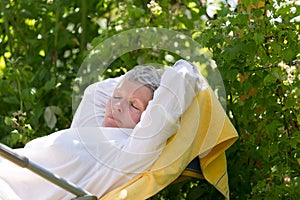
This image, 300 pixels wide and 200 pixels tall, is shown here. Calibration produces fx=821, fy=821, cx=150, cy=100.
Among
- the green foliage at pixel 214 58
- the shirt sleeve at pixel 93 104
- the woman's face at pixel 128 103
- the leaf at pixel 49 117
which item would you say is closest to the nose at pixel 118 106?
the woman's face at pixel 128 103

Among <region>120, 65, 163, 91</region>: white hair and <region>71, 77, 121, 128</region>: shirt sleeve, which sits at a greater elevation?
<region>120, 65, 163, 91</region>: white hair

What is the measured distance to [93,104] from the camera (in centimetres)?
304

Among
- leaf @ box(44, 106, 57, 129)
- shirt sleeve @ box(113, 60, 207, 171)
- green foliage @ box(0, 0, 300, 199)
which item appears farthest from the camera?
leaf @ box(44, 106, 57, 129)

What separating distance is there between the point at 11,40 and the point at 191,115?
66.3 inches

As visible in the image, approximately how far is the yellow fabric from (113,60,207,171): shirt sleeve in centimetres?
3

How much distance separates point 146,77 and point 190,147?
0.31 meters

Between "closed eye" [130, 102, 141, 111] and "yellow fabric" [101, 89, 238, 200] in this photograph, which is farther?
"closed eye" [130, 102, 141, 111]

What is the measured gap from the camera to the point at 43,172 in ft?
7.36

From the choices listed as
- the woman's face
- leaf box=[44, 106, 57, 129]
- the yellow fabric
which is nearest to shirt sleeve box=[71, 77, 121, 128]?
the woman's face

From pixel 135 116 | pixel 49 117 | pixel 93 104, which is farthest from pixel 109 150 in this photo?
pixel 49 117

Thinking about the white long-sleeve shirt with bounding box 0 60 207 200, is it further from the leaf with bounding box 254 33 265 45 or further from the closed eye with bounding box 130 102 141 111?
the leaf with bounding box 254 33 265 45

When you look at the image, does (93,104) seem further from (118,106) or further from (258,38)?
(258,38)

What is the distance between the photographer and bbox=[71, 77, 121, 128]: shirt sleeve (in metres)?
2.98

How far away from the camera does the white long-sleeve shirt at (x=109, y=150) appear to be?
8.54ft
